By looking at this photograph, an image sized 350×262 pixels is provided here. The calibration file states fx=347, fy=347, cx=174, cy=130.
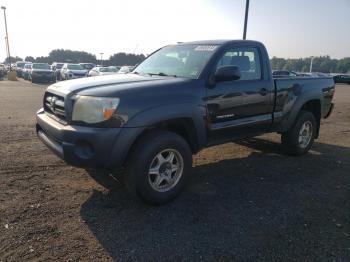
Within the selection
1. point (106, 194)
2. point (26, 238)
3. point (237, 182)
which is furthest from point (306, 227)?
point (26, 238)

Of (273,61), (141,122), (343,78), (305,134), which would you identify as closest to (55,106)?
(141,122)

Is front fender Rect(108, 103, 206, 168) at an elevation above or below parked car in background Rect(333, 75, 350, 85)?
above

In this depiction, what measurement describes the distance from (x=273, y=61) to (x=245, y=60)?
13.8 metres

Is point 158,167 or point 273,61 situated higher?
point 273,61

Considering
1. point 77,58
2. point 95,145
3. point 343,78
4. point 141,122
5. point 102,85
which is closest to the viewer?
point 95,145

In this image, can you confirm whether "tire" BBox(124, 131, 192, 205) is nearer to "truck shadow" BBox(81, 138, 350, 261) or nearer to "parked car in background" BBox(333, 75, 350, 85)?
"truck shadow" BBox(81, 138, 350, 261)

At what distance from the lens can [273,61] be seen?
59.1 feet

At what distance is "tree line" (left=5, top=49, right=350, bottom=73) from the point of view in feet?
111

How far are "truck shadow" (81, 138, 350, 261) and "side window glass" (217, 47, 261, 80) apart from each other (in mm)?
1460

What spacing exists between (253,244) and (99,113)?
1.95m

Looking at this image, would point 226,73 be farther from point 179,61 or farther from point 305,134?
point 305,134

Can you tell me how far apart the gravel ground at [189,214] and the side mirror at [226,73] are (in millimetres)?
1428

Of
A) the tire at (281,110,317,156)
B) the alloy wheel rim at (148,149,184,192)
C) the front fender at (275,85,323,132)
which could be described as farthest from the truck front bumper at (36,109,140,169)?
the tire at (281,110,317,156)

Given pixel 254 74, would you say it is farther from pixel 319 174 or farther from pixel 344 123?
pixel 344 123
